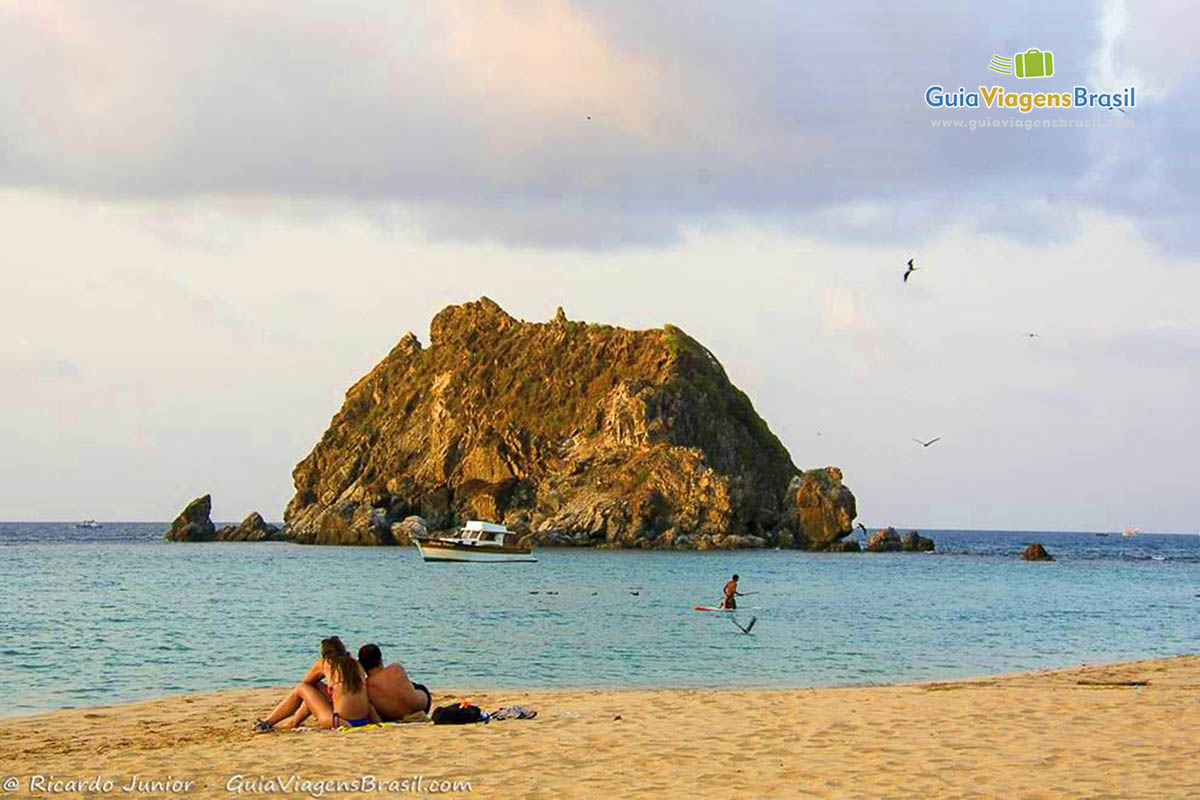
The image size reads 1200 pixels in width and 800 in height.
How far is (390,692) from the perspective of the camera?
1573cm

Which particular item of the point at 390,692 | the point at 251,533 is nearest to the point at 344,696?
the point at 390,692

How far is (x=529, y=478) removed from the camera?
13200 centimetres

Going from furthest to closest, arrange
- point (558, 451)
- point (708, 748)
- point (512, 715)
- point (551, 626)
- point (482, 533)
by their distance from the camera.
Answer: point (558, 451) < point (482, 533) < point (551, 626) < point (512, 715) < point (708, 748)

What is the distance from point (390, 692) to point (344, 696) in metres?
0.67

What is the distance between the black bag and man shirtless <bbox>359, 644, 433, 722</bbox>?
415 millimetres

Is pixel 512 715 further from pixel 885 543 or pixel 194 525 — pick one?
pixel 194 525

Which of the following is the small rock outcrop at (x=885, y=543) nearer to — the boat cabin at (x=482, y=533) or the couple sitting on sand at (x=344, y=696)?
the boat cabin at (x=482, y=533)

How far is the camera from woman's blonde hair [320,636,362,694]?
15352mm

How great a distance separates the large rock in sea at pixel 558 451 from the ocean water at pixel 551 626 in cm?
4473

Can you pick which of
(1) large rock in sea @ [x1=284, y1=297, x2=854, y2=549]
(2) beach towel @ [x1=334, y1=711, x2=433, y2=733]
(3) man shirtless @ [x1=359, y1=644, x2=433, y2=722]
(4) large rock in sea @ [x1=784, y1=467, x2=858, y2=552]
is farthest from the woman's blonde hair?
(4) large rock in sea @ [x1=784, y1=467, x2=858, y2=552]

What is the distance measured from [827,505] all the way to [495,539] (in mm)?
48488

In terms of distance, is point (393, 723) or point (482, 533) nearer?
point (393, 723)

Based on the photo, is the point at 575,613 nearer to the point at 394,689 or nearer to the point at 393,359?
the point at 394,689

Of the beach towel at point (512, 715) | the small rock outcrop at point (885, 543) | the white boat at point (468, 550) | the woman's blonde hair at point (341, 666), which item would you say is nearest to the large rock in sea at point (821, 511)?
the small rock outcrop at point (885, 543)
